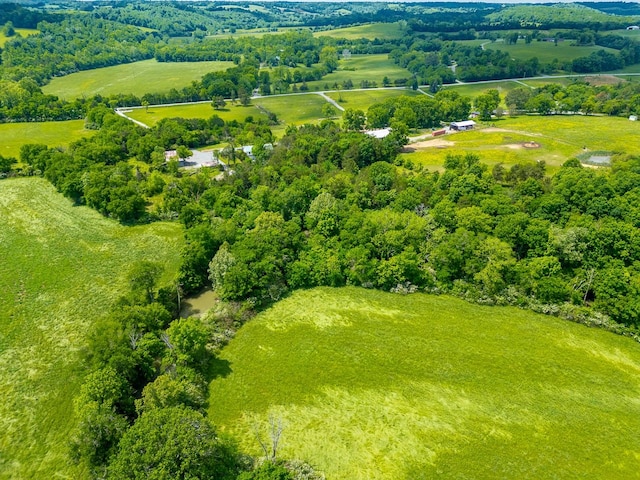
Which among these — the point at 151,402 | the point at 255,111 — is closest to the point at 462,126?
the point at 255,111

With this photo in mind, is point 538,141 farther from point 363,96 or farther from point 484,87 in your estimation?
point 484,87

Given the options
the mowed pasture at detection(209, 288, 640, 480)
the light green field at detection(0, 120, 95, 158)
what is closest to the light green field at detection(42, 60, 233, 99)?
the light green field at detection(0, 120, 95, 158)

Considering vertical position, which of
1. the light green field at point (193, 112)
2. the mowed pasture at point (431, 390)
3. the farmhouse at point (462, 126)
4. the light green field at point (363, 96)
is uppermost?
the light green field at point (363, 96)

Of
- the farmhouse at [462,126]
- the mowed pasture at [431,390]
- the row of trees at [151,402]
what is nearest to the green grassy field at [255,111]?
the farmhouse at [462,126]

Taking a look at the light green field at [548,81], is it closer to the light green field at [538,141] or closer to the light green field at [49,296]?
the light green field at [538,141]

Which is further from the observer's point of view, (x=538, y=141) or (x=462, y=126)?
(x=462, y=126)

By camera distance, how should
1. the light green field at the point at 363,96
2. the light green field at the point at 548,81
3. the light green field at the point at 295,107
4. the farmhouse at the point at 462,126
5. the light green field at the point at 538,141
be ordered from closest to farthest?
the light green field at the point at 538,141
the farmhouse at the point at 462,126
the light green field at the point at 295,107
the light green field at the point at 363,96
the light green field at the point at 548,81
